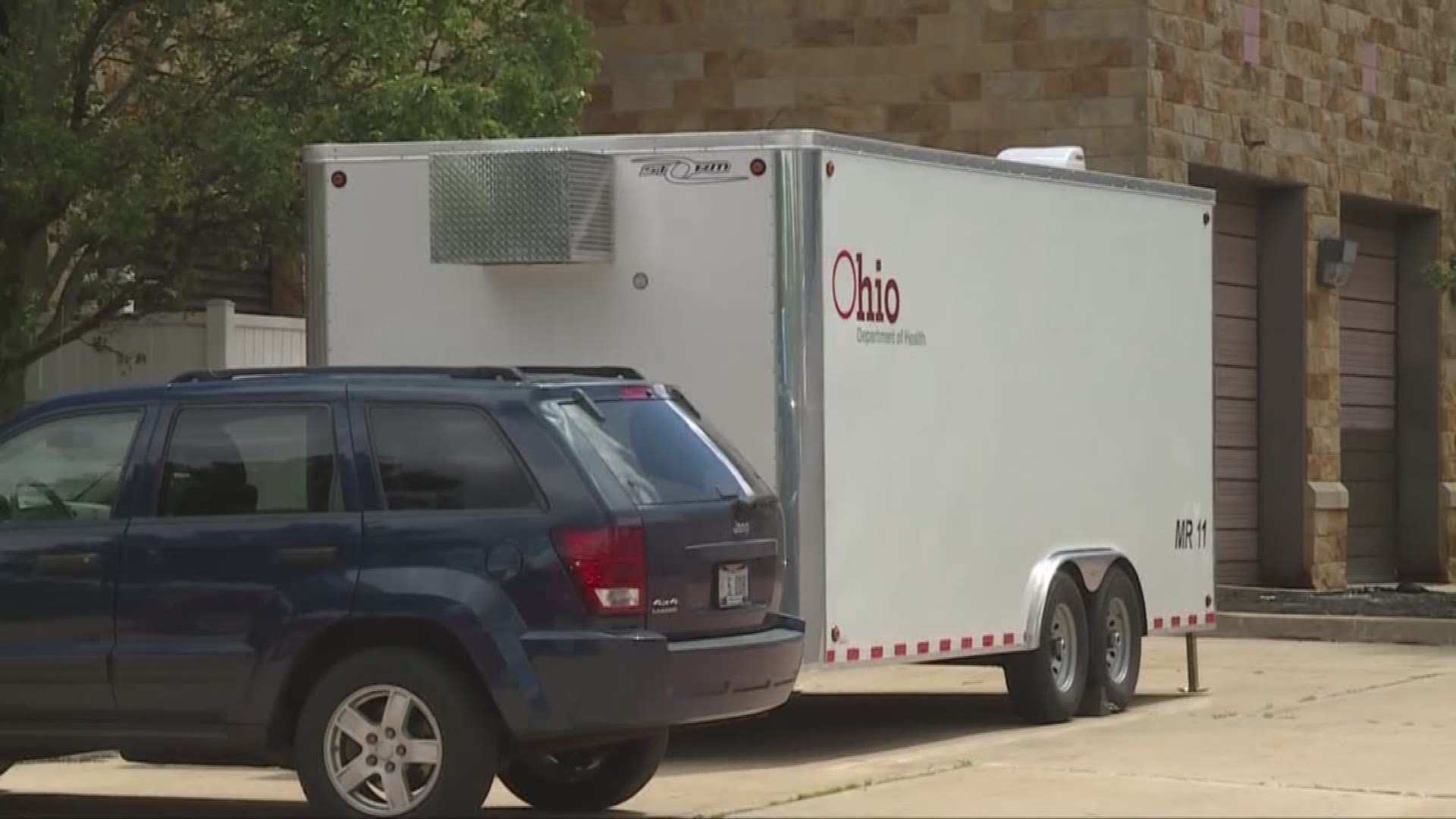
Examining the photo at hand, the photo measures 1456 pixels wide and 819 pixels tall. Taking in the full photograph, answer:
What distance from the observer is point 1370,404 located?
108 feet

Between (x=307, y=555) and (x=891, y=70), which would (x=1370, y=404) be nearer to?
(x=891, y=70)

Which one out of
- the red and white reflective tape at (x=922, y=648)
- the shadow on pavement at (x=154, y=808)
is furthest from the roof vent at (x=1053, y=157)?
the shadow on pavement at (x=154, y=808)

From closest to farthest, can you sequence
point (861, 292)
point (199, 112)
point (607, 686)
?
point (607, 686)
point (861, 292)
point (199, 112)

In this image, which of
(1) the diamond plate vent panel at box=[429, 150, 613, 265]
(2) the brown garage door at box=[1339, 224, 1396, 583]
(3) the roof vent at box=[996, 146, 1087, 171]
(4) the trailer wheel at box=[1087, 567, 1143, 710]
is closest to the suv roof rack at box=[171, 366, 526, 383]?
(1) the diamond plate vent panel at box=[429, 150, 613, 265]

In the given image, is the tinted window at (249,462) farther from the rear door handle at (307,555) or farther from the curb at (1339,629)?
the curb at (1339,629)

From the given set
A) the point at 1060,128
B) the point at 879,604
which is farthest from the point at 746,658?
the point at 1060,128

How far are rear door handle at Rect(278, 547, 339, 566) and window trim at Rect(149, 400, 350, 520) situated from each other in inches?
6.5

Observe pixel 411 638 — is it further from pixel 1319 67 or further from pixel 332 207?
pixel 1319 67

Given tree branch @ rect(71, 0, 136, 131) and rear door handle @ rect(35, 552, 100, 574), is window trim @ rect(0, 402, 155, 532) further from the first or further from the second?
tree branch @ rect(71, 0, 136, 131)

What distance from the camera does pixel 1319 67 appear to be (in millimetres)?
30094

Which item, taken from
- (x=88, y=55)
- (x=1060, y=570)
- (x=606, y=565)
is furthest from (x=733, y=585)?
(x=88, y=55)

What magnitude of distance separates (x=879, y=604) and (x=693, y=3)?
14302 millimetres

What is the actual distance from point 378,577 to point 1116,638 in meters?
6.84

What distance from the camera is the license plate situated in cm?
1160
